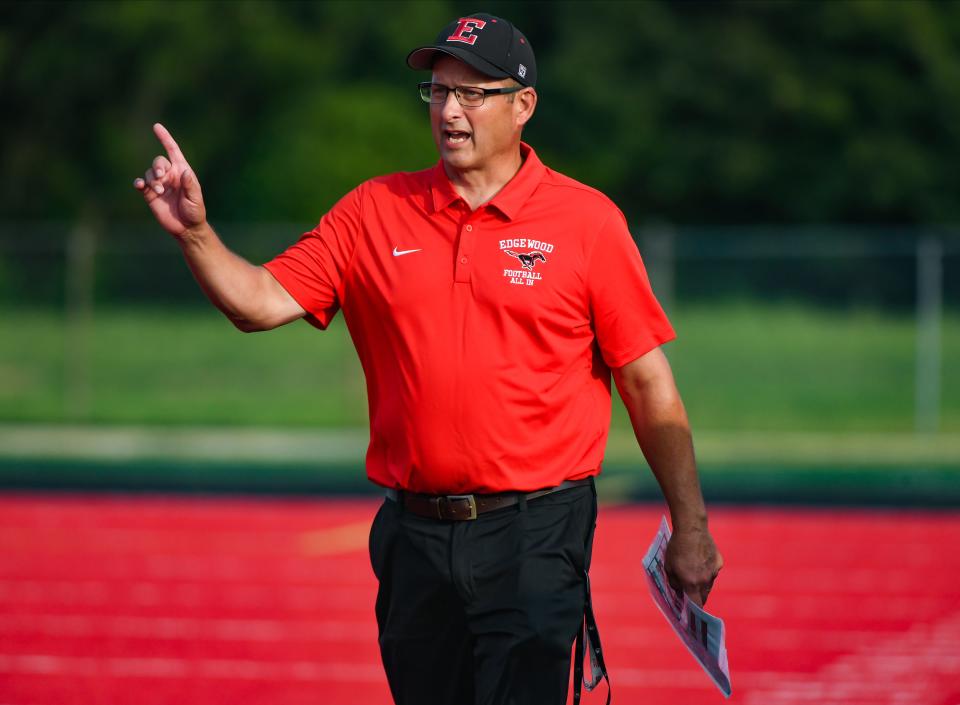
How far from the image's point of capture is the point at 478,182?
4230 mm

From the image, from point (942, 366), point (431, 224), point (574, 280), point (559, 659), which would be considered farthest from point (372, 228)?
point (942, 366)

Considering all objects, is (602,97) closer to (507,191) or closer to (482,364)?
(507,191)

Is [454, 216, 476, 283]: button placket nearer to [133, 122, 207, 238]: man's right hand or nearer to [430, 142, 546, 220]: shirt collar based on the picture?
[430, 142, 546, 220]: shirt collar

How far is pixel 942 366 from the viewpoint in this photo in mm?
20531

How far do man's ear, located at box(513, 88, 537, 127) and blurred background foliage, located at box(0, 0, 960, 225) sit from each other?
29311 mm

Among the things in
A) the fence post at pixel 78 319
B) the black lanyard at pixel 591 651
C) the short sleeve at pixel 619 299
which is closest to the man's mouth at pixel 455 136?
the short sleeve at pixel 619 299

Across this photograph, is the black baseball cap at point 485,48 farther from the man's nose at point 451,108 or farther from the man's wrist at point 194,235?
the man's wrist at point 194,235

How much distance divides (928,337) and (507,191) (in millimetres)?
16454

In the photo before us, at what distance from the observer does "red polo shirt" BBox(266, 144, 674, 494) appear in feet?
13.2

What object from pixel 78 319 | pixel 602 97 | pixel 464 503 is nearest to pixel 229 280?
pixel 464 503

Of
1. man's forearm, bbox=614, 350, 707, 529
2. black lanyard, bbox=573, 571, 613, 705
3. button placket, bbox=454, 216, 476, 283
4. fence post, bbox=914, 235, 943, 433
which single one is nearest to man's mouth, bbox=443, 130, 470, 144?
button placket, bbox=454, 216, 476, 283

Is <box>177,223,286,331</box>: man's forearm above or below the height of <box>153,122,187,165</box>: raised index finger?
below

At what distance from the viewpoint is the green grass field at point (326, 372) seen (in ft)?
67.6

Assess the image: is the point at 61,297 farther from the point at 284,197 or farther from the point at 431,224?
the point at 431,224
